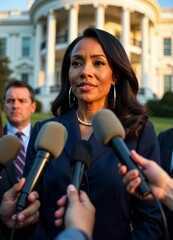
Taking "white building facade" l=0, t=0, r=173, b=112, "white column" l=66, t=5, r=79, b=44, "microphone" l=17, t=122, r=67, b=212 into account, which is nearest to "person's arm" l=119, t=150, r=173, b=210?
"microphone" l=17, t=122, r=67, b=212

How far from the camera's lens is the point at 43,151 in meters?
1.80

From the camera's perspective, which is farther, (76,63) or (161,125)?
(161,125)

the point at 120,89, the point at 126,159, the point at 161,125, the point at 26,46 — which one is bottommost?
the point at 161,125

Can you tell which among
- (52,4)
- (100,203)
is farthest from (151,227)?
(52,4)

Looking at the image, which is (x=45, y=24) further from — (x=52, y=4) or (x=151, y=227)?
(x=151, y=227)

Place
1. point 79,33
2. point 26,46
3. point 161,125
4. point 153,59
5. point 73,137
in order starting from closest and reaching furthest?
point 73,137, point 161,125, point 79,33, point 153,59, point 26,46

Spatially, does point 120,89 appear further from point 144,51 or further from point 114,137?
point 144,51

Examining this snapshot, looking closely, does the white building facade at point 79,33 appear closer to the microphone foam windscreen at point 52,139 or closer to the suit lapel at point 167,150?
the suit lapel at point 167,150

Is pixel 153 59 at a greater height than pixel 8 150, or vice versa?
pixel 153 59

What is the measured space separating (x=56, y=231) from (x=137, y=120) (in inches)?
34.9

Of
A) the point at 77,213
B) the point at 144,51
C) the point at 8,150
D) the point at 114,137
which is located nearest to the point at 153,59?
the point at 144,51

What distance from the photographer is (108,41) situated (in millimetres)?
2561

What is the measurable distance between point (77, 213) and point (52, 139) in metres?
0.49

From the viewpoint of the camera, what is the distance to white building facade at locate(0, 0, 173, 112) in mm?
33781
